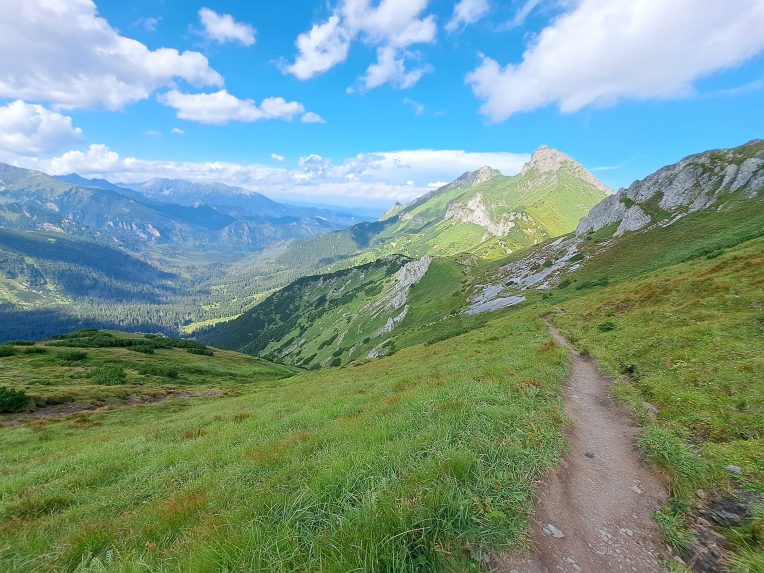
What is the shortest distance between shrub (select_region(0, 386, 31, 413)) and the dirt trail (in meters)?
52.0

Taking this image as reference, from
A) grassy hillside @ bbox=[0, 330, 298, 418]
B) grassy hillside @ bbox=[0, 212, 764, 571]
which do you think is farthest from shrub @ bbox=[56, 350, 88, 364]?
grassy hillside @ bbox=[0, 212, 764, 571]

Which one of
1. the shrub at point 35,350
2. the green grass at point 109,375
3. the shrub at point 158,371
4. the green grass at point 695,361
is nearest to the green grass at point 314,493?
the green grass at point 695,361

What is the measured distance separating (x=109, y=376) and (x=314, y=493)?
64.7 m

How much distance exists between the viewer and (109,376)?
5556 centimetres

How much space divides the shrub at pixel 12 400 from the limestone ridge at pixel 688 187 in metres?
119

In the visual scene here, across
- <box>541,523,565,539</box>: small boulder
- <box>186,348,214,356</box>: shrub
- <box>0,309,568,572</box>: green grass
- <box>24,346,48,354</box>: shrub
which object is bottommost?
<box>186,348,214,356</box>: shrub

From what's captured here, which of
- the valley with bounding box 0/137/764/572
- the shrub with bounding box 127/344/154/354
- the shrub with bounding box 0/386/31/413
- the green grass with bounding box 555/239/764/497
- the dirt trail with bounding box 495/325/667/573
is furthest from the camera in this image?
the shrub with bounding box 127/344/154/354

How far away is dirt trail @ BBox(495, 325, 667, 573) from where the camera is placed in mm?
5934

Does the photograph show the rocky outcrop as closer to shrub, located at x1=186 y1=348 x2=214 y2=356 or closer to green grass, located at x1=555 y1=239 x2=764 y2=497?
shrub, located at x1=186 y1=348 x2=214 y2=356

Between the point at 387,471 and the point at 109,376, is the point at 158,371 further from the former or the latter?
the point at 387,471

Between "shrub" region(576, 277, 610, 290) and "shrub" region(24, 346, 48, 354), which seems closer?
"shrub" region(576, 277, 610, 290)

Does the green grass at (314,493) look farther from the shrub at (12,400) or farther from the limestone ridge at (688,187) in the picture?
the limestone ridge at (688,187)

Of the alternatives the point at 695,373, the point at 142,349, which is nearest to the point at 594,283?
the point at 695,373

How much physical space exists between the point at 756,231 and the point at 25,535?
239 feet
